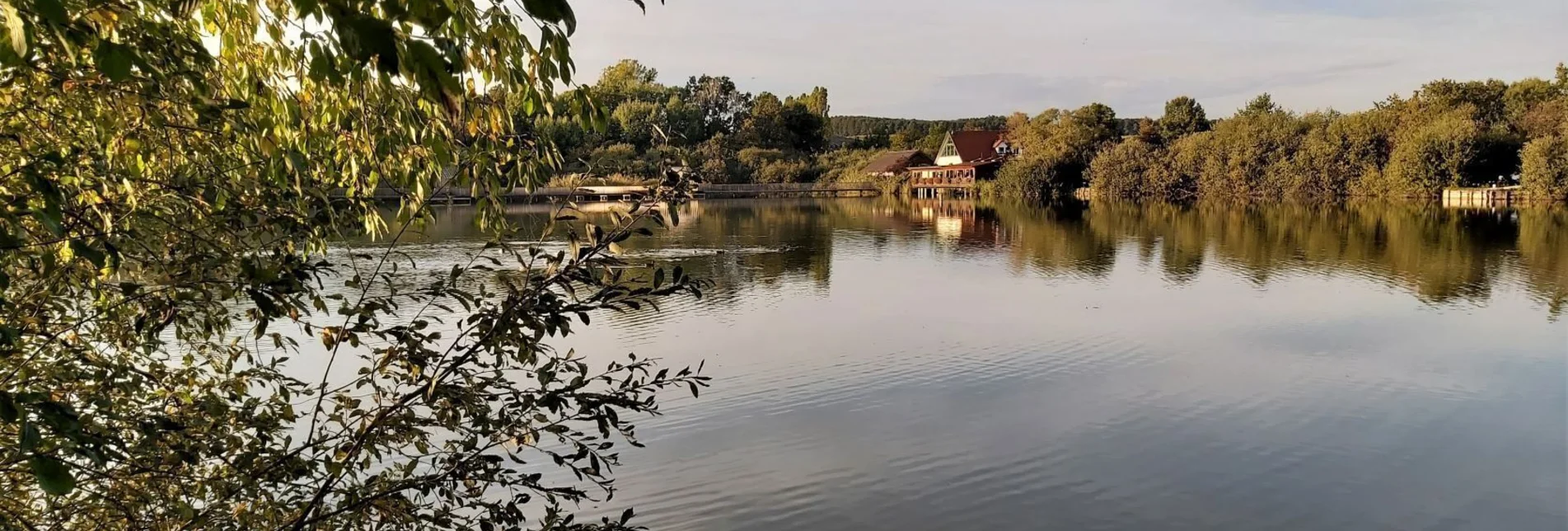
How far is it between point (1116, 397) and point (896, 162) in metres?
75.2

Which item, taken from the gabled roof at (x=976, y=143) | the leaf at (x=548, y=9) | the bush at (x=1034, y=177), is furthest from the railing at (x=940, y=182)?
the leaf at (x=548, y=9)

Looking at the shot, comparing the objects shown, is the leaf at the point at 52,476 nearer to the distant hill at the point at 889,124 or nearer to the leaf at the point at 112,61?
the leaf at the point at 112,61

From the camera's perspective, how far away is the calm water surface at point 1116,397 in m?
7.32

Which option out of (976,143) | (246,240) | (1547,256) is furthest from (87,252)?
(976,143)

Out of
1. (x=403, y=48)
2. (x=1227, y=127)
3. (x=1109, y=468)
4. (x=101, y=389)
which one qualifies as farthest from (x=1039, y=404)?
(x=1227, y=127)

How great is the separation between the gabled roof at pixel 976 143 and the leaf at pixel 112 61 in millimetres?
79212

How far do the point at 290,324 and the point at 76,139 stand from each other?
12.3 meters

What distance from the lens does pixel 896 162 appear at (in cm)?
8444

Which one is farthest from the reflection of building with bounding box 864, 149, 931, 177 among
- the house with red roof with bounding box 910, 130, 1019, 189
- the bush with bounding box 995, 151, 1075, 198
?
the bush with bounding box 995, 151, 1075, 198

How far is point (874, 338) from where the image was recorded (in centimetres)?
1379

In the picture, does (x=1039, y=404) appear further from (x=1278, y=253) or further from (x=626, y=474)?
(x=1278, y=253)

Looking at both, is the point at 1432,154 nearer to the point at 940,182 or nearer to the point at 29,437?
the point at 940,182

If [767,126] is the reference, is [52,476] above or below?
below

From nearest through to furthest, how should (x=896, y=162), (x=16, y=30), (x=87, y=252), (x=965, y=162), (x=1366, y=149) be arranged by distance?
(x=16, y=30) < (x=87, y=252) < (x=1366, y=149) < (x=965, y=162) < (x=896, y=162)
